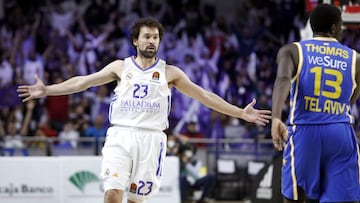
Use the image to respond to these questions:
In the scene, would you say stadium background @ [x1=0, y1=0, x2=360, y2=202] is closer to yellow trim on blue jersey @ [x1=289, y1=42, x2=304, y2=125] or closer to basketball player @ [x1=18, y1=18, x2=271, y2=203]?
basketball player @ [x1=18, y1=18, x2=271, y2=203]

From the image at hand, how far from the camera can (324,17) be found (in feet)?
22.9

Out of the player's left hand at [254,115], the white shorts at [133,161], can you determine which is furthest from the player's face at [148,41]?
the player's left hand at [254,115]

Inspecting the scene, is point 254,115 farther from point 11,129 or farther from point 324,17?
point 11,129

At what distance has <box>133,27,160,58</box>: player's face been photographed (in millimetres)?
8812

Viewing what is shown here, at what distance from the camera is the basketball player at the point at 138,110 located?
851cm

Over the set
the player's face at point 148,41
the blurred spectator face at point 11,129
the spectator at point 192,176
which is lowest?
the spectator at point 192,176

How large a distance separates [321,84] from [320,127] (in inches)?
13.7

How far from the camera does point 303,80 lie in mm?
6871

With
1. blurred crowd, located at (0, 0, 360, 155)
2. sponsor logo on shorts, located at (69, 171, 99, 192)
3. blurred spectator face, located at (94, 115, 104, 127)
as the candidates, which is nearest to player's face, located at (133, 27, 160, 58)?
sponsor logo on shorts, located at (69, 171, 99, 192)

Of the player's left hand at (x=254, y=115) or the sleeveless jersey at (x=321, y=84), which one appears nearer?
the sleeveless jersey at (x=321, y=84)

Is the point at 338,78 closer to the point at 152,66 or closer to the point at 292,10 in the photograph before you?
the point at 152,66

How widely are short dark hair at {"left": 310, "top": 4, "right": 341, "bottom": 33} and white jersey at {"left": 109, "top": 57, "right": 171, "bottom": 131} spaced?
2172 mm

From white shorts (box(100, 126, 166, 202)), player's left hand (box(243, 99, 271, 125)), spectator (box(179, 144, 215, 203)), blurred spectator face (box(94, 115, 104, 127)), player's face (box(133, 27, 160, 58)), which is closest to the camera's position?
player's left hand (box(243, 99, 271, 125))

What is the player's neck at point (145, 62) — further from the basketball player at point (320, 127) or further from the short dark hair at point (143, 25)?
the basketball player at point (320, 127)
